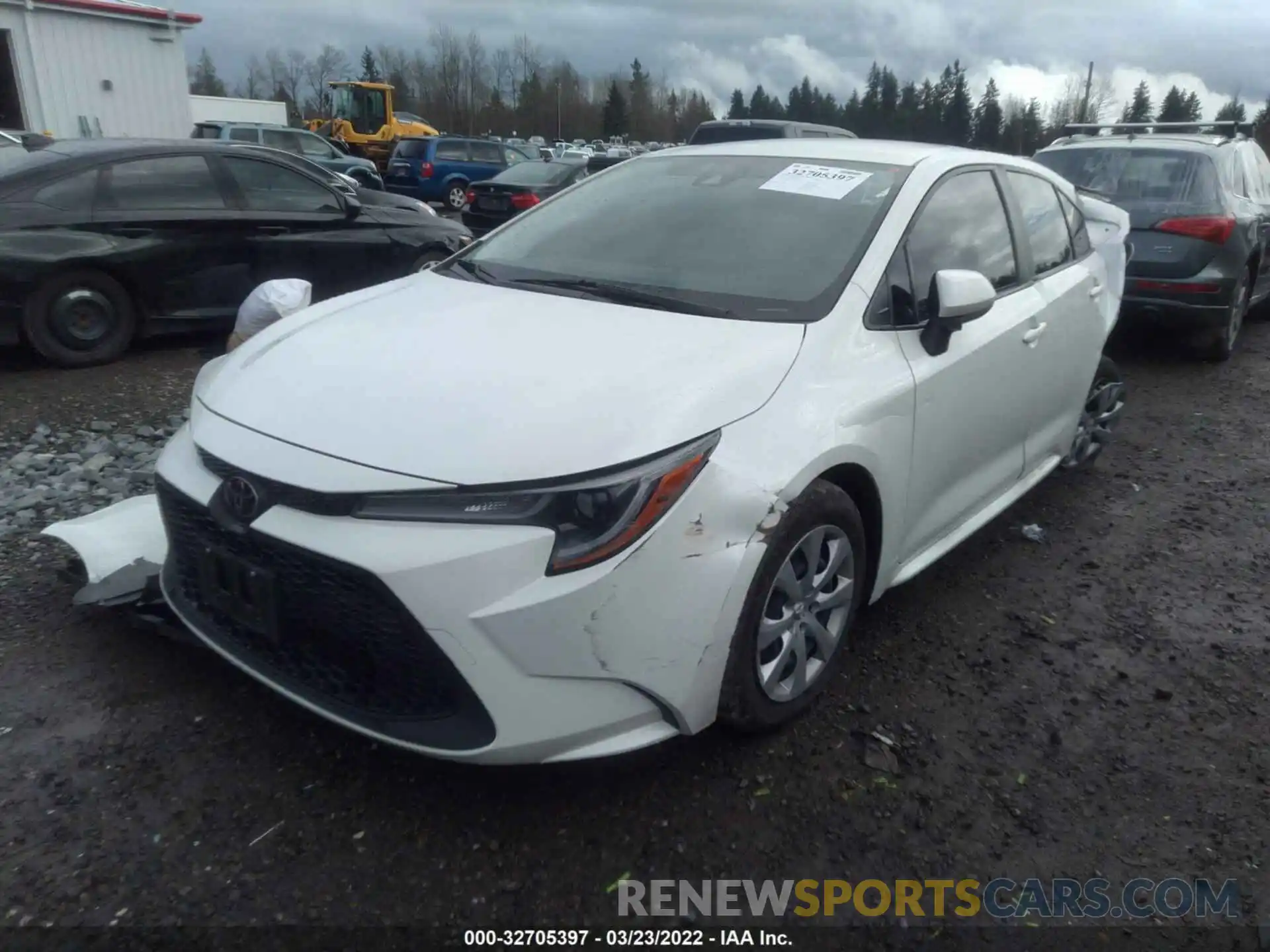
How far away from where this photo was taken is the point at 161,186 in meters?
6.78

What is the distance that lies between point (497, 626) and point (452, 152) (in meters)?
21.8

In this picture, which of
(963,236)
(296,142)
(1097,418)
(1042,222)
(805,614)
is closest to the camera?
(805,614)

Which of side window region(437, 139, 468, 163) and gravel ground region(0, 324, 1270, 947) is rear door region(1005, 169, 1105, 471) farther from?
side window region(437, 139, 468, 163)

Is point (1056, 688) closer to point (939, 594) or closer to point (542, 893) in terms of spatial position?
point (939, 594)

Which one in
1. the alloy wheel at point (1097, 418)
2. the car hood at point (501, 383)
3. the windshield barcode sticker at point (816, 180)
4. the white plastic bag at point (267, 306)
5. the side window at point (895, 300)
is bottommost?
the alloy wheel at point (1097, 418)

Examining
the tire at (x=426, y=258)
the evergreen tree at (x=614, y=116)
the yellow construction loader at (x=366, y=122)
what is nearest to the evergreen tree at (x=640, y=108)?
the evergreen tree at (x=614, y=116)

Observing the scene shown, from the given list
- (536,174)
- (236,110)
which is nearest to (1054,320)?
(536,174)

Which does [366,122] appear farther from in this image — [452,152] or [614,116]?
[614,116]

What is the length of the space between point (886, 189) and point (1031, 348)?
3.07ft

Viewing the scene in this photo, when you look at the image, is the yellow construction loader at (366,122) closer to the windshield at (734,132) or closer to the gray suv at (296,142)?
the gray suv at (296,142)

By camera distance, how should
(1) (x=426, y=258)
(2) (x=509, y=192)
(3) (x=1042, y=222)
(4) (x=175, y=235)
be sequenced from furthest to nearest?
(2) (x=509, y=192) < (1) (x=426, y=258) < (4) (x=175, y=235) < (3) (x=1042, y=222)

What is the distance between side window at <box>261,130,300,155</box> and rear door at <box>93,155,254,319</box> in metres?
13.7

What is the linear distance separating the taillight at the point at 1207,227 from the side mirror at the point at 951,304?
4960 mm

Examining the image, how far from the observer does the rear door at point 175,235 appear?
6.54 m
